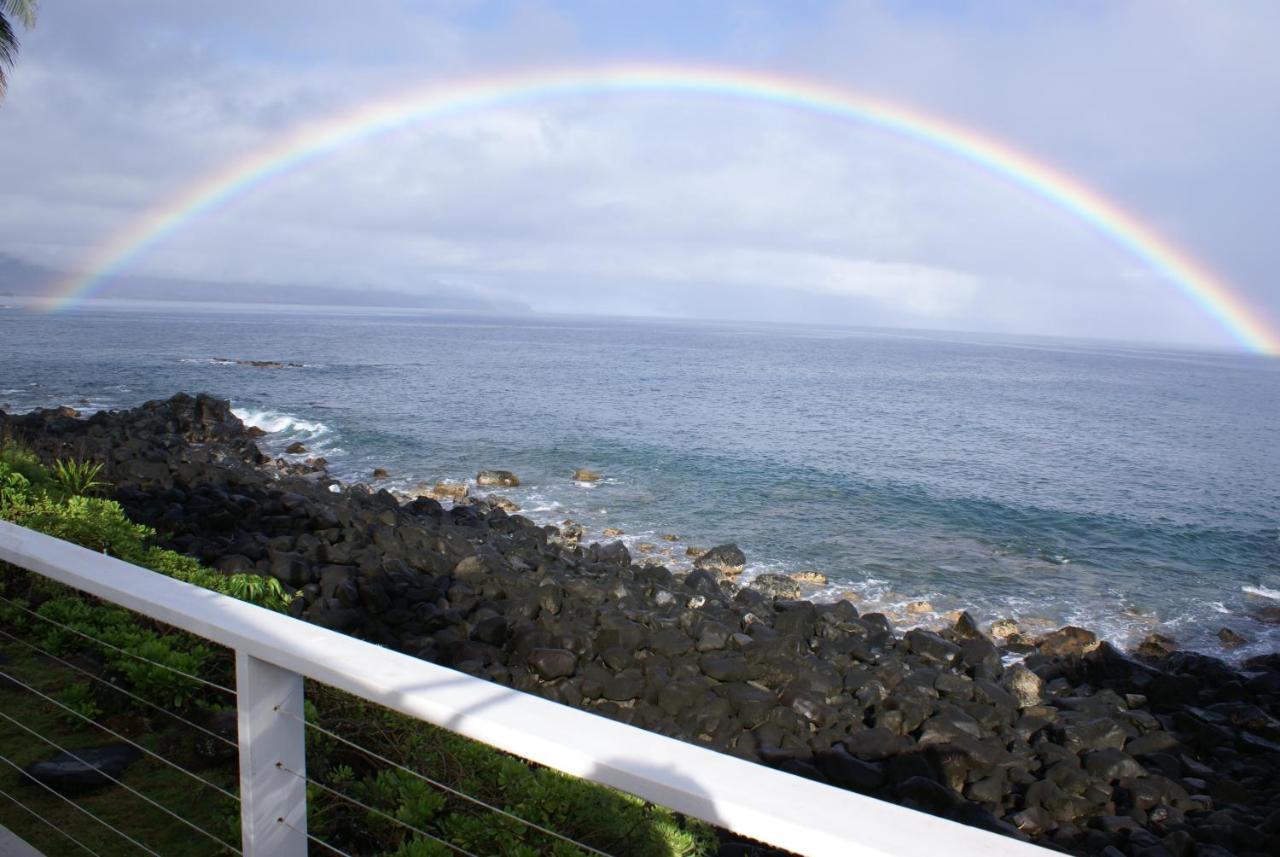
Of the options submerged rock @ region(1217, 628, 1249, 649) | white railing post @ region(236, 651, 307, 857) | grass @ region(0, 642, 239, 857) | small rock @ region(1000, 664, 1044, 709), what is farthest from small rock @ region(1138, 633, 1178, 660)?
white railing post @ region(236, 651, 307, 857)

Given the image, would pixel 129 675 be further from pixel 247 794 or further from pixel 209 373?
pixel 209 373

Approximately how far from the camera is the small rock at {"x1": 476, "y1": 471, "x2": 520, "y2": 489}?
90.5 feet

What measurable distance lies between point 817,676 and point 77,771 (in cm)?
844

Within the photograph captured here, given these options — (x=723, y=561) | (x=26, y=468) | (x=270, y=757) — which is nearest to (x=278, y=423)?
(x=723, y=561)

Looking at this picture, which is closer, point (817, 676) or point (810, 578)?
point (817, 676)

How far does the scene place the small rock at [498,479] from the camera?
90.5ft

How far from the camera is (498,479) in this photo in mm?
27703

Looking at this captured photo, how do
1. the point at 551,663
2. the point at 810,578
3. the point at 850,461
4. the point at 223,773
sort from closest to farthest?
the point at 223,773 < the point at 551,663 < the point at 810,578 < the point at 850,461

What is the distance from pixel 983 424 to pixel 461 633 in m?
45.3

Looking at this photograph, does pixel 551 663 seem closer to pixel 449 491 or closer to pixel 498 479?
pixel 449 491

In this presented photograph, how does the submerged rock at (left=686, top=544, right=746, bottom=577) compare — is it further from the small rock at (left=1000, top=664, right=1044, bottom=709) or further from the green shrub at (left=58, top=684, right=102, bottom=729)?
the green shrub at (left=58, top=684, right=102, bottom=729)

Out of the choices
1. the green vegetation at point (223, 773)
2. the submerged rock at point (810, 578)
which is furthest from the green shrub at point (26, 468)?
the submerged rock at point (810, 578)

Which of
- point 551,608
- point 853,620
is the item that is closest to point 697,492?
point 853,620

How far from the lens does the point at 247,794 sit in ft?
7.40
